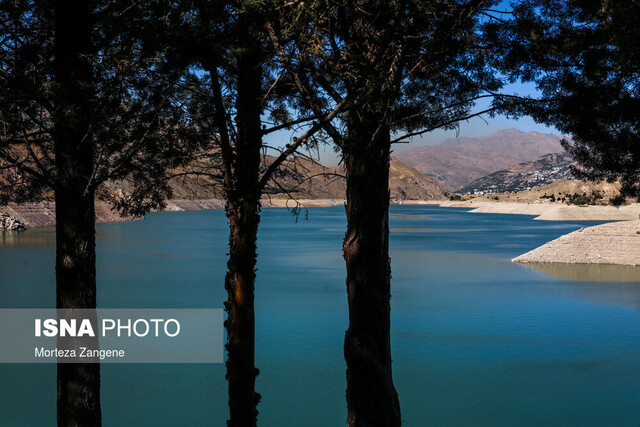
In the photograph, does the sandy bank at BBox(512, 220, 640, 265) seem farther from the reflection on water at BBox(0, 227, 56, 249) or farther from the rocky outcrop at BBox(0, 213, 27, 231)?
the rocky outcrop at BBox(0, 213, 27, 231)

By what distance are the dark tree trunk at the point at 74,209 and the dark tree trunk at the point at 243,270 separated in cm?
207

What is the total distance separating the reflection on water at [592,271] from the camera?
124 feet

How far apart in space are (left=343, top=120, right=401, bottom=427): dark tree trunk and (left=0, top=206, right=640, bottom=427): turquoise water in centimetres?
715

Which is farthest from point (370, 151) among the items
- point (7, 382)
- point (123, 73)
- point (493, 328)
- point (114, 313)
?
point (114, 313)

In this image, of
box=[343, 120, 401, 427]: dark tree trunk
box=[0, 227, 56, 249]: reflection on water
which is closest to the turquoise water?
box=[343, 120, 401, 427]: dark tree trunk

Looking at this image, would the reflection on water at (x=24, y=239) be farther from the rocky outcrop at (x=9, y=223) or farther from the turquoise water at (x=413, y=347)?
the turquoise water at (x=413, y=347)

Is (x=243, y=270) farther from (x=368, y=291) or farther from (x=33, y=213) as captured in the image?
(x=33, y=213)

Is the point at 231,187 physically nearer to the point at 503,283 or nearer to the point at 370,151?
the point at 370,151

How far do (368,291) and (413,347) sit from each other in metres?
14.3

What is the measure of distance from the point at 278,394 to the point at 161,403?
3.03 m

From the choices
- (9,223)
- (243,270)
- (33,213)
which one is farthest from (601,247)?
(33,213)

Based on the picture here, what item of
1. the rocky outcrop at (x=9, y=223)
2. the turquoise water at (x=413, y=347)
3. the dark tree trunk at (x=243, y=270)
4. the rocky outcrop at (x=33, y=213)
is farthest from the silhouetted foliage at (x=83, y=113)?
the rocky outcrop at (x=9, y=223)

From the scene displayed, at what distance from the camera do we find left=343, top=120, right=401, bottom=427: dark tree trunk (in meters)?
8.03

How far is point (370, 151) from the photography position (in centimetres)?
799
